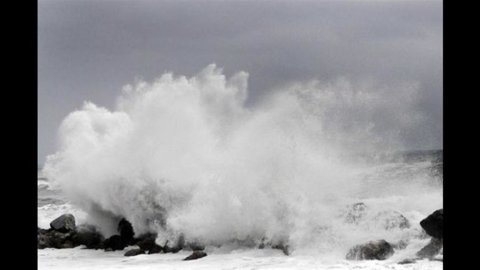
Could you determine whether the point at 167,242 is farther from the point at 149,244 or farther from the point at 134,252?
the point at 134,252

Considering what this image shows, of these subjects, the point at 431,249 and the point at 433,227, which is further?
the point at 433,227

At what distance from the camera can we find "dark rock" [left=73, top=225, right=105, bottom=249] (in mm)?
9116

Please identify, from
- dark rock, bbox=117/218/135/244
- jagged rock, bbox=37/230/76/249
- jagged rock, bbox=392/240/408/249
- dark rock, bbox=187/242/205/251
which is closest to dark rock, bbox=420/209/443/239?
jagged rock, bbox=392/240/408/249

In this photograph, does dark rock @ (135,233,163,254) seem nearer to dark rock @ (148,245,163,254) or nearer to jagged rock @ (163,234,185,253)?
dark rock @ (148,245,163,254)

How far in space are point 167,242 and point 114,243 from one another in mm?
1079

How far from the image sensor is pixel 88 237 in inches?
372

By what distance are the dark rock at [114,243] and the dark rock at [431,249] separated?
4888mm

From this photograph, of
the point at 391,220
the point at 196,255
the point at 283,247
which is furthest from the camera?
the point at 391,220

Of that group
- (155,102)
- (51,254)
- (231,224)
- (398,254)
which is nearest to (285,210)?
(231,224)

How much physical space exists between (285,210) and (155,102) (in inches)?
194

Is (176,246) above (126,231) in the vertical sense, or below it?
below

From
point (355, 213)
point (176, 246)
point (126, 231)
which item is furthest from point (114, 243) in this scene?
point (355, 213)

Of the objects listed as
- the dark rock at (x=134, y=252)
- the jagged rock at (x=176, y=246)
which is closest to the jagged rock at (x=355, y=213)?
the jagged rock at (x=176, y=246)
